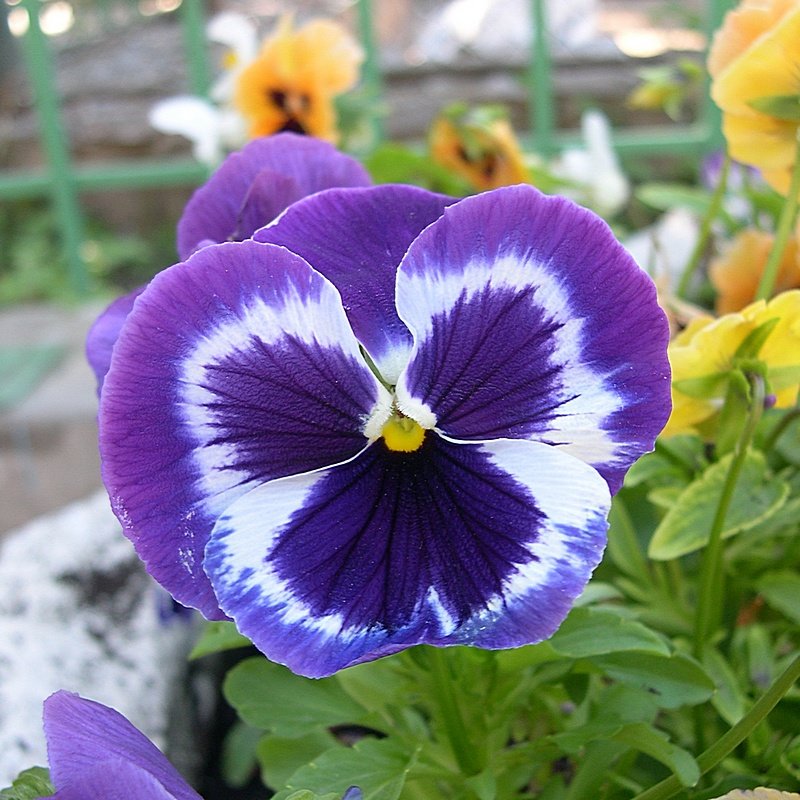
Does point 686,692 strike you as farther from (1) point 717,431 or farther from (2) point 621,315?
(2) point 621,315

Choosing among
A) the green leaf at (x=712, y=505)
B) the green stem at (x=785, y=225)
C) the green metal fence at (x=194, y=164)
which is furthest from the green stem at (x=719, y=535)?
the green metal fence at (x=194, y=164)

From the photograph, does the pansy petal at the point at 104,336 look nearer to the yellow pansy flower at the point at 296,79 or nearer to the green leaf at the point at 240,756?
the green leaf at the point at 240,756

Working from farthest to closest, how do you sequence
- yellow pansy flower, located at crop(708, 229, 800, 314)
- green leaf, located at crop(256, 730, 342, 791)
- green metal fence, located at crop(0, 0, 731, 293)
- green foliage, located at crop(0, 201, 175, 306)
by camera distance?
green foliage, located at crop(0, 201, 175, 306) < green metal fence, located at crop(0, 0, 731, 293) < yellow pansy flower, located at crop(708, 229, 800, 314) < green leaf, located at crop(256, 730, 342, 791)

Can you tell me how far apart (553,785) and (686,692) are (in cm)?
11

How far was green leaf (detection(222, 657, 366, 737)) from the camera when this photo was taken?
64 cm

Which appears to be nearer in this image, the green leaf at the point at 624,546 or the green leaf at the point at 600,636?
the green leaf at the point at 600,636

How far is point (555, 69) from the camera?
2.83 metres

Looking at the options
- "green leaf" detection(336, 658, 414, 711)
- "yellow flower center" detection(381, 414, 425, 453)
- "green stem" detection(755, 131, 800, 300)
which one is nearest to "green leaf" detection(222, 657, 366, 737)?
"green leaf" detection(336, 658, 414, 711)

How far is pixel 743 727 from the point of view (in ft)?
1.52

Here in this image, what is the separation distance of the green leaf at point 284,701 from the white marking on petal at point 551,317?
11.0 inches

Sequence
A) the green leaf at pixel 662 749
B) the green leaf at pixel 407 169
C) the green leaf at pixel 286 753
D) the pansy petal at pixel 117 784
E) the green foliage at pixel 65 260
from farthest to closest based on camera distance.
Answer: the green foliage at pixel 65 260 < the green leaf at pixel 407 169 < the green leaf at pixel 286 753 < the green leaf at pixel 662 749 < the pansy petal at pixel 117 784

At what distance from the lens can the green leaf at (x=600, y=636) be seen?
0.53 m

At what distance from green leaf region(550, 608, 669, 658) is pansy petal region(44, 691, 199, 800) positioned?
0.66ft

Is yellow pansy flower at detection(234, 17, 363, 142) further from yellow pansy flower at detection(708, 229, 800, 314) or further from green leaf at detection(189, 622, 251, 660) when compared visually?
green leaf at detection(189, 622, 251, 660)
